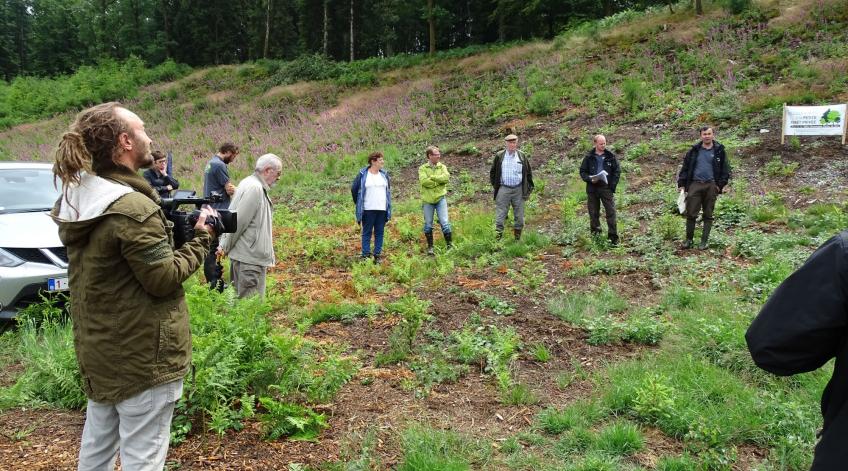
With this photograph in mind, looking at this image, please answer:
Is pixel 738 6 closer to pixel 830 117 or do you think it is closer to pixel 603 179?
pixel 830 117

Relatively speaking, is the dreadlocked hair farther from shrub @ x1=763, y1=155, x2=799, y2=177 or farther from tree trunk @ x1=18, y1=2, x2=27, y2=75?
tree trunk @ x1=18, y1=2, x2=27, y2=75

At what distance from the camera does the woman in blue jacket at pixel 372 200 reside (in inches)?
338

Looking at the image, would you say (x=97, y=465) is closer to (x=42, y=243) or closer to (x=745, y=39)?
(x=42, y=243)

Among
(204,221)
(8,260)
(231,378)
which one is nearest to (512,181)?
(231,378)

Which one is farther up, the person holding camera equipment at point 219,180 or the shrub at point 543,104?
the shrub at point 543,104

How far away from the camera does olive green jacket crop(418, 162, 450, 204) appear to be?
9016mm

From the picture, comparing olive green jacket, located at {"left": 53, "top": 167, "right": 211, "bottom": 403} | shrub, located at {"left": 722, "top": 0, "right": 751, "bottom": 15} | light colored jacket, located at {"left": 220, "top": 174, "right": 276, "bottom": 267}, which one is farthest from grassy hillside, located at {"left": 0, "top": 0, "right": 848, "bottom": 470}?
shrub, located at {"left": 722, "top": 0, "right": 751, "bottom": 15}

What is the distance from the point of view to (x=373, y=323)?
5961 mm

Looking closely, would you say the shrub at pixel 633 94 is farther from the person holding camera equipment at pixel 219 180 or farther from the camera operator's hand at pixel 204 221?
the camera operator's hand at pixel 204 221

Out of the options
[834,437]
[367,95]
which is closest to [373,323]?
[834,437]

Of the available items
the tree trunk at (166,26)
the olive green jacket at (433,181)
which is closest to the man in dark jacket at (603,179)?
the olive green jacket at (433,181)

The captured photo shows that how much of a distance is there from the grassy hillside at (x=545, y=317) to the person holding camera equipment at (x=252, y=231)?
629 mm

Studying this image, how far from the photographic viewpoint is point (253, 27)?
174ft

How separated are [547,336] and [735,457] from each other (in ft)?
7.39
